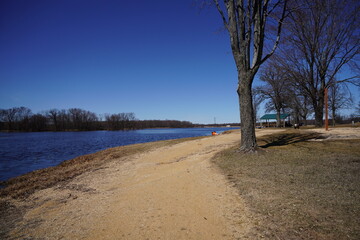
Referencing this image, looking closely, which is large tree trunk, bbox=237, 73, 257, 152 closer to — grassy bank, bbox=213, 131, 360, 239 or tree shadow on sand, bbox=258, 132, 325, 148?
grassy bank, bbox=213, 131, 360, 239

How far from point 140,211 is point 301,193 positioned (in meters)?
3.06

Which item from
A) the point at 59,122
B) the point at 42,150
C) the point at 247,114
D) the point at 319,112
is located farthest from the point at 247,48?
the point at 59,122

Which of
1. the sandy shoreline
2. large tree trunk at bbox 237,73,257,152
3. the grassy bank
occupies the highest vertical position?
large tree trunk at bbox 237,73,257,152

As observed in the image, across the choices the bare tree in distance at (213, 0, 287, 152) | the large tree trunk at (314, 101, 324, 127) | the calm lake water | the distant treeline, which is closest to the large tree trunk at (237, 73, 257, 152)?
the bare tree in distance at (213, 0, 287, 152)

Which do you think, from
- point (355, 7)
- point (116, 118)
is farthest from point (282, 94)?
point (116, 118)

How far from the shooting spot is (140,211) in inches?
145

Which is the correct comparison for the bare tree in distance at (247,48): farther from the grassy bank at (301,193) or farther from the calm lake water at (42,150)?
the calm lake water at (42,150)

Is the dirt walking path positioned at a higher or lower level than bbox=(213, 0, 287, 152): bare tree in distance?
lower

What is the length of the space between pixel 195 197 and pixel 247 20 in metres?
7.29

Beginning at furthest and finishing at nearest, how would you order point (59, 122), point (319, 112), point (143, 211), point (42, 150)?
1. point (59, 122)
2. point (42, 150)
3. point (319, 112)
4. point (143, 211)

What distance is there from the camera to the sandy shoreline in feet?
9.73

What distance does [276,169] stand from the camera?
17.7ft

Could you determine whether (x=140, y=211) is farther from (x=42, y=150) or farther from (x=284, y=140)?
(x=42, y=150)

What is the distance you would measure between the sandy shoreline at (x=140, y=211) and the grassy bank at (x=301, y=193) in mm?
317
